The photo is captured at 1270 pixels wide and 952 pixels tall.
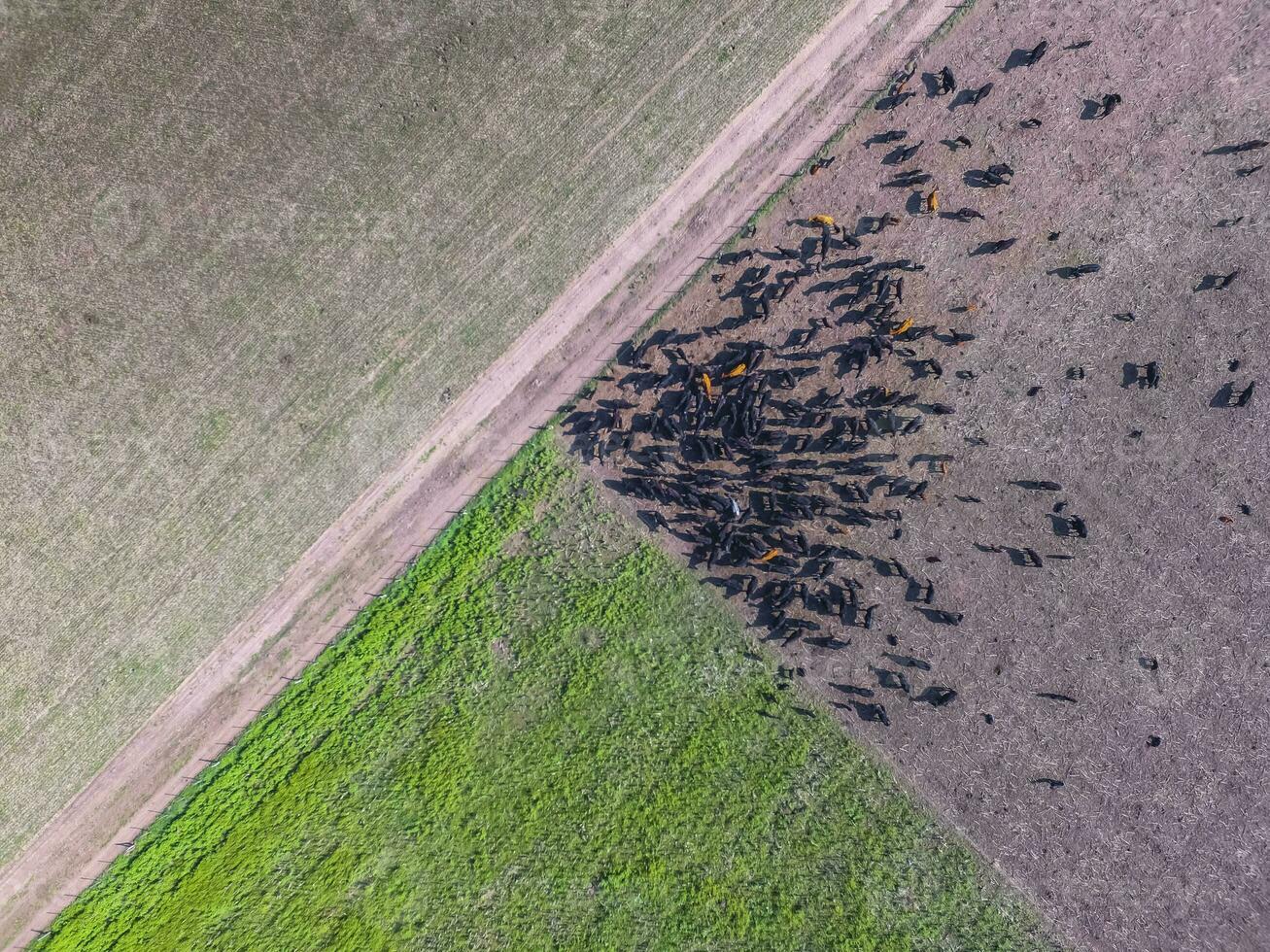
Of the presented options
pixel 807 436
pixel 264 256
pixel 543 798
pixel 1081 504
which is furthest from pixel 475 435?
pixel 1081 504

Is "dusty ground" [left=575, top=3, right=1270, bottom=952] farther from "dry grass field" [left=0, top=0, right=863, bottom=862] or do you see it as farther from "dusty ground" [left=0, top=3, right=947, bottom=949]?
"dry grass field" [left=0, top=0, right=863, bottom=862]

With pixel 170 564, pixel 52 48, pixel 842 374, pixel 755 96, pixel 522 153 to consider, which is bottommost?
pixel 842 374

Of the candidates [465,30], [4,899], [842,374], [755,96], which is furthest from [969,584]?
[4,899]

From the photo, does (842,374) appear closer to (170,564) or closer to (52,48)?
(170,564)

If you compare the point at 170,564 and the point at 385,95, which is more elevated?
the point at 385,95

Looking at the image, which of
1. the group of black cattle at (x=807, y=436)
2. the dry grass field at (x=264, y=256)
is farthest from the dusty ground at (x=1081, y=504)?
the dry grass field at (x=264, y=256)

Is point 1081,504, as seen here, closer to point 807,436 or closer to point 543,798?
point 807,436
